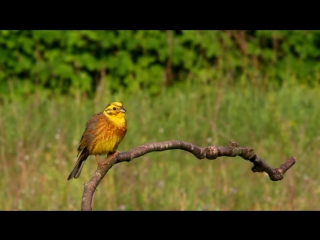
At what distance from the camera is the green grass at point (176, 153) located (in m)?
5.46

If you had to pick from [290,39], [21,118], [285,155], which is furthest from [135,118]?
[290,39]

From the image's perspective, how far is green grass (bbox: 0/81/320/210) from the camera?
5461 mm

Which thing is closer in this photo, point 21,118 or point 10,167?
point 10,167

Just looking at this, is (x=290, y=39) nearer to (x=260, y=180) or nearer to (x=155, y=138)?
(x=155, y=138)

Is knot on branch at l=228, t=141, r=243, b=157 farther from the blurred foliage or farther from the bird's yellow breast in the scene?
the blurred foliage

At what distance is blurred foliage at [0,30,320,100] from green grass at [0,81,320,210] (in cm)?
→ 69

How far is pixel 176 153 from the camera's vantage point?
693 cm

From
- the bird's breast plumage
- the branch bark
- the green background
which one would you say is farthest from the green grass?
the branch bark

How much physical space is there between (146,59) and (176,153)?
3.09 m

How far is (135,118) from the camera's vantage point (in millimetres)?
7695

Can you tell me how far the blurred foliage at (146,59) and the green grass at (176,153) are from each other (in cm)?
69
